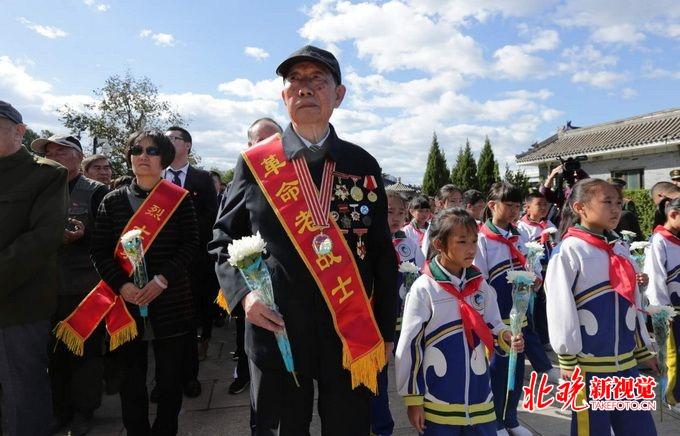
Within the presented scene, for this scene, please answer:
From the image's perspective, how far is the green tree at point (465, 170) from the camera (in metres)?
37.6

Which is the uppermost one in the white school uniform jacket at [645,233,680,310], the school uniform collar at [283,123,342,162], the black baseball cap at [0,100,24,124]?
the black baseball cap at [0,100,24,124]

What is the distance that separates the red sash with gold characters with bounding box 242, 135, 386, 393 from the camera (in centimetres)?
187

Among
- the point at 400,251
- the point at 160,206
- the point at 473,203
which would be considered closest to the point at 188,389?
the point at 160,206

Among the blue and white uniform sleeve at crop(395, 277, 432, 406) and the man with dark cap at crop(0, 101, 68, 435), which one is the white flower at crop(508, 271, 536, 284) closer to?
the blue and white uniform sleeve at crop(395, 277, 432, 406)

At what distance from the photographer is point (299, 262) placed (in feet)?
6.26

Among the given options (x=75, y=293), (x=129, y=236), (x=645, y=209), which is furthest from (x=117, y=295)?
(x=645, y=209)

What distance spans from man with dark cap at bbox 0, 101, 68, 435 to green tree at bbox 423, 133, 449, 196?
3944 cm

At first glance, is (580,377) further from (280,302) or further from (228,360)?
(228,360)

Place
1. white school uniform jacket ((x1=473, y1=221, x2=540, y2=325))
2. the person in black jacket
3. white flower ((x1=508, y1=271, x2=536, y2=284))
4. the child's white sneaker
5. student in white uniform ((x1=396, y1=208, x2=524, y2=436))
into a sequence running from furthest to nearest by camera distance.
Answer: the person in black jacket < white school uniform jacket ((x1=473, y1=221, x2=540, y2=325)) < the child's white sneaker < white flower ((x1=508, y1=271, x2=536, y2=284)) < student in white uniform ((x1=396, y1=208, x2=524, y2=436))

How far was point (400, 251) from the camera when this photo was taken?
4.06 m

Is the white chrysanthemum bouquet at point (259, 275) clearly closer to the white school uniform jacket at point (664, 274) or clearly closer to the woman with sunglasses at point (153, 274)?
the woman with sunglasses at point (153, 274)

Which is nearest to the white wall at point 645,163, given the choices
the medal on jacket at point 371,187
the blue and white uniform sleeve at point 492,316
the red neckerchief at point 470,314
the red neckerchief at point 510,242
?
the red neckerchief at point 510,242

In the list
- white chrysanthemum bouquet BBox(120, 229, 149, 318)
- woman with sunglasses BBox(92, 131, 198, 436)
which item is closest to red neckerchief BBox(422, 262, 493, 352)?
woman with sunglasses BBox(92, 131, 198, 436)

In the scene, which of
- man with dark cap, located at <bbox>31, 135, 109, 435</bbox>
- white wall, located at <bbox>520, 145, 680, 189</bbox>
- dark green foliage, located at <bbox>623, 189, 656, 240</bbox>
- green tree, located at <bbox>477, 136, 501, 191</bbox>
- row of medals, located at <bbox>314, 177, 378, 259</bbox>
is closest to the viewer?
row of medals, located at <bbox>314, 177, 378, 259</bbox>
